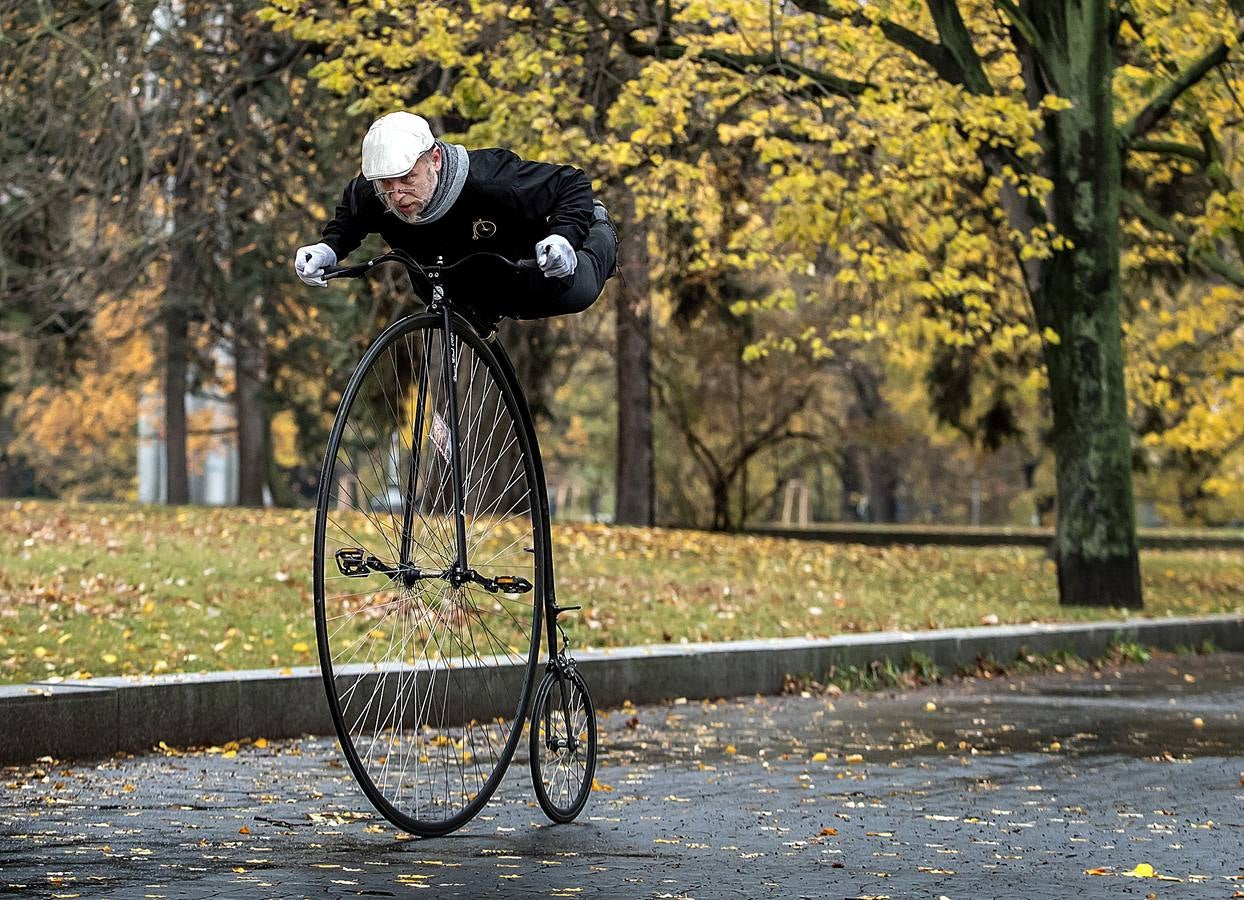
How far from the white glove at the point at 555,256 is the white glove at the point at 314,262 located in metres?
0.68

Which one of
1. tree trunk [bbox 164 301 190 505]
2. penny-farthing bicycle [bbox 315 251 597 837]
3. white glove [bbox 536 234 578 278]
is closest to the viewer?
white glove [bbox 536 234 578 278]

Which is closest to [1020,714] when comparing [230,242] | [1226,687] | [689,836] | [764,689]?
[764,689]

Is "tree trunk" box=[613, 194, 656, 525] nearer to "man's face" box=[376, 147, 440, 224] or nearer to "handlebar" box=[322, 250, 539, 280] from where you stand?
"handlebar" box=[322, 250, 539, 280]

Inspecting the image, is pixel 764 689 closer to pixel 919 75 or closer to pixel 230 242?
pixel 919 75

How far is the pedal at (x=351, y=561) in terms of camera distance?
5.61 metres

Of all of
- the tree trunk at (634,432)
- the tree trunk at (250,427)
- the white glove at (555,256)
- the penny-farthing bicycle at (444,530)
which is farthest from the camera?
the tree trunk at (250,427)

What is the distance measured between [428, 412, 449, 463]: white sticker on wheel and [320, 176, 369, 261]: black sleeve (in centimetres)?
58

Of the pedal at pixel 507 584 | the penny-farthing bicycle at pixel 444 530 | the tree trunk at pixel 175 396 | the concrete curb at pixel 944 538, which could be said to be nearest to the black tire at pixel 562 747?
the penny-farthing bicycle at pixel 444 530

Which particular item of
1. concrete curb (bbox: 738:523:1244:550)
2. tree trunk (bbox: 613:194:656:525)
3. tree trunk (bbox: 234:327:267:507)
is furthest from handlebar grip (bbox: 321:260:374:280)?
concrete curb (bbox: 738:523:1244:550)

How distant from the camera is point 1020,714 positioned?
11.0m

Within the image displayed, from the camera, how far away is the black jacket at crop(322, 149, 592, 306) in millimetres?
6043

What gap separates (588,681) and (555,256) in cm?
548

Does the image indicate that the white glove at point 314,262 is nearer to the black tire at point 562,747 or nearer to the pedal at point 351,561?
the pedal at point 351,561

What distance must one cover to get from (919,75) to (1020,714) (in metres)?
10.4
